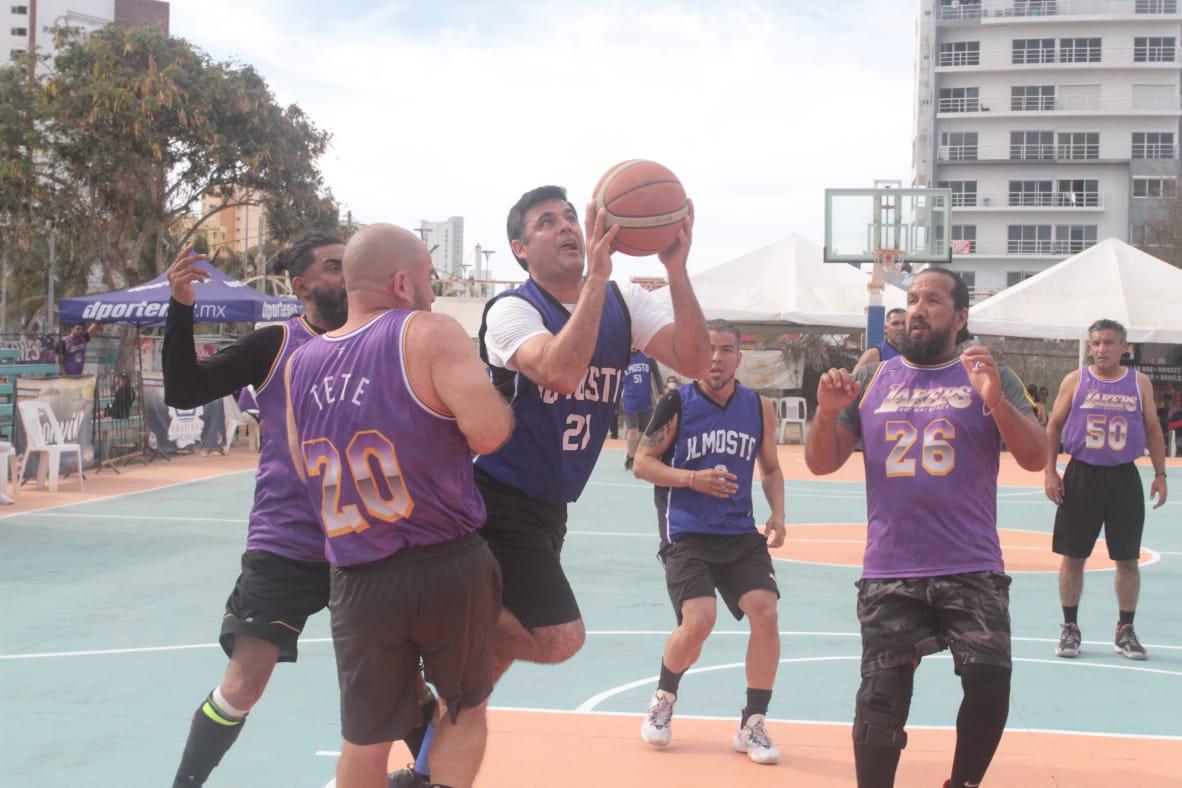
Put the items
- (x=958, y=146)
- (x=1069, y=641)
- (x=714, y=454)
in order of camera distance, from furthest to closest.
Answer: (x=958, y=146)
(x=1069, y=641)
(x=714, y=454)

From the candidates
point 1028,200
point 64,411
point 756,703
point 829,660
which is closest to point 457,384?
point 756,703

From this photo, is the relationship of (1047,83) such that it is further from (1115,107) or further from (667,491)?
(667,491)

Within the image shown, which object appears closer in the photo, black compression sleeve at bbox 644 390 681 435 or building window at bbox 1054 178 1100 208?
black compression sleeve at bbox 644 390 681 435

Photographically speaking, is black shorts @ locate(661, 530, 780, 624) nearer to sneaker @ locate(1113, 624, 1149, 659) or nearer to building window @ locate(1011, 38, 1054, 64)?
sneaker @ locate(1113, 624, 1149, 659)

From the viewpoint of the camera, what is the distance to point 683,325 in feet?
12.8

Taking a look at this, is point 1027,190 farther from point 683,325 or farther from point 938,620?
point 683,325

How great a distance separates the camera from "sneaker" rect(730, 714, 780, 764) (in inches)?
204

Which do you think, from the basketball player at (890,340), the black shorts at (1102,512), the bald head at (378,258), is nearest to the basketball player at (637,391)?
the basketball player at (890,340)

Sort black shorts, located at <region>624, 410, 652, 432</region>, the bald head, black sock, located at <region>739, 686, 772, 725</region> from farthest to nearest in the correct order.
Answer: black shorts, located at <region>624, 410, 652, 432</region> → black sock, located at <region>739, 686, 772, 725</region> → the bald head

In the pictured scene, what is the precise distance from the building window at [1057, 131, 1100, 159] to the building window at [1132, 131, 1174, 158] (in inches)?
86.1

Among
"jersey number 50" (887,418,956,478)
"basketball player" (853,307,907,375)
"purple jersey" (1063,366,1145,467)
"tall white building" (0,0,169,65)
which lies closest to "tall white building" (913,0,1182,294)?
"tall white building" (0,0,169,65)

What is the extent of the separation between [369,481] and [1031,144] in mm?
77748

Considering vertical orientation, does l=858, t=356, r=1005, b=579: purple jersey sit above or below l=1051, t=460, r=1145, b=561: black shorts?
above

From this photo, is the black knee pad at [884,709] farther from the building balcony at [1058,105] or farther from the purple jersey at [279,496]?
the building balcony at [1058,105]
